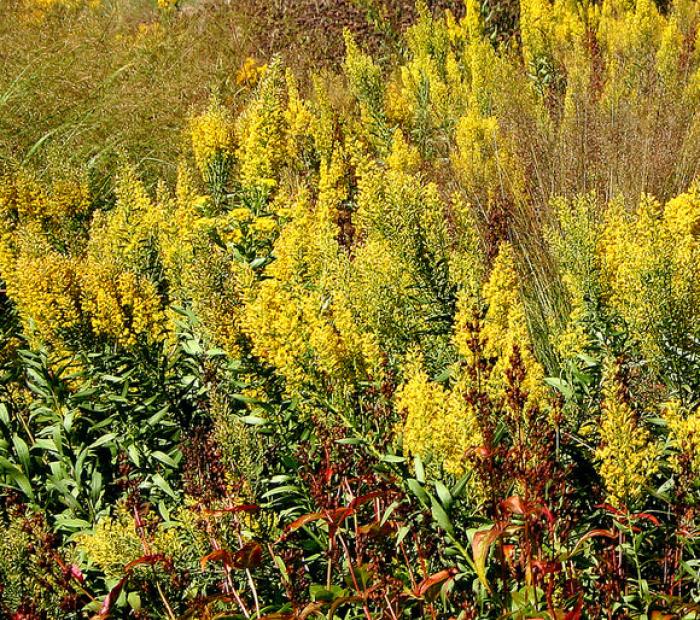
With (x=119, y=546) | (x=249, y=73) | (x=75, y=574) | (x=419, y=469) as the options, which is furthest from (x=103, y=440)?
(x=249, y=73)

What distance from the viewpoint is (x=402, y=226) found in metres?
3.00

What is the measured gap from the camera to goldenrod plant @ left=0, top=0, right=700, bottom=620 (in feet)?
6.93

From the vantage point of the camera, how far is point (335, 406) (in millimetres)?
2502

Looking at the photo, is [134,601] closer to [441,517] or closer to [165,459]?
[165,459]

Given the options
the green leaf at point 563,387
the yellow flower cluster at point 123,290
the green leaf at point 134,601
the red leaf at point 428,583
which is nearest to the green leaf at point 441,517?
the red leaf at point 428,583

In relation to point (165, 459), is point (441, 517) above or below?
above

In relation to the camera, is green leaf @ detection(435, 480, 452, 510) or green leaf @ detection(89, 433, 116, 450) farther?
green leaf @ detection(89, 433, 116, 450)

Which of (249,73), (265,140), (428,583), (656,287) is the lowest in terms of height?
(428,583)

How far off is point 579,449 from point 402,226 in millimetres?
1000

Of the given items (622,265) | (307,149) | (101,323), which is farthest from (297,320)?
(307,149)

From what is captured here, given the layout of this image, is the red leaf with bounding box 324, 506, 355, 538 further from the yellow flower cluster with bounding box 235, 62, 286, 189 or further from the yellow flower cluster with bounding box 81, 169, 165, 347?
the yellow flower cluster with bounding box 235, 62, 286, 189

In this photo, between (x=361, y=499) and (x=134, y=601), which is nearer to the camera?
(x=361, y=499)

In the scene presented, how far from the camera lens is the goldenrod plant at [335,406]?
2.11 metres

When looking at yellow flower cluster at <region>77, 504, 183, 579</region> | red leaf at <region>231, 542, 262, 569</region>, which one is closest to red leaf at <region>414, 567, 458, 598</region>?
red leaf at <region>231, 542, 262, 569</region>
